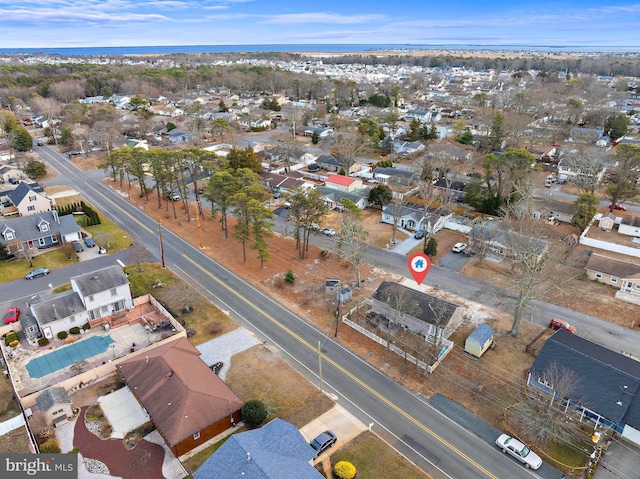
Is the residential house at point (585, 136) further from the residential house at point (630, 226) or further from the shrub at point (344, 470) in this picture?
the shrub at point (344, 470)

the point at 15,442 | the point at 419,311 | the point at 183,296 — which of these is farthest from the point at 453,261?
the point at 15,442

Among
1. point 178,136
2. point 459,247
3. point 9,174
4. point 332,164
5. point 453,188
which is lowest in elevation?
point 459,247

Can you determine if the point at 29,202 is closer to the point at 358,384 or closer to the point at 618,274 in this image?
the point at 358,384

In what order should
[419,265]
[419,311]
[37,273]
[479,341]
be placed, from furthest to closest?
[37,273], [419,265], [419,311], [479,341]

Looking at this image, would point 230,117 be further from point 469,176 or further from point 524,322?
point 524,322

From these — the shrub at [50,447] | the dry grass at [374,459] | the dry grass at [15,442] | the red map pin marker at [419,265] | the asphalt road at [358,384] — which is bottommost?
the asphalt road at [358,384]

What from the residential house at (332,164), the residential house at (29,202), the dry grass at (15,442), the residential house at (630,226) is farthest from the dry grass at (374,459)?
the residential house at (332,164)
